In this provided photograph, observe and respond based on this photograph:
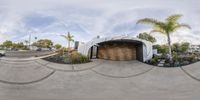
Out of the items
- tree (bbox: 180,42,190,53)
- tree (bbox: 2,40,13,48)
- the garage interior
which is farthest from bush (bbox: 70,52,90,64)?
tree (bbox: 180,42,190,53)

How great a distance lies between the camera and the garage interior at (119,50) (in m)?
11.8

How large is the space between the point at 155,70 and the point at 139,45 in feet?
8.69

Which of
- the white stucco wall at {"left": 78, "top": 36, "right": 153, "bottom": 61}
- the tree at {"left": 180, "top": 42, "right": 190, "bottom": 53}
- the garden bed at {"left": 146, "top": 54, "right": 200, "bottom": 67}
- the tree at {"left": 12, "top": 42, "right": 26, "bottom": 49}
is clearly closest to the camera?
the tree at {"left": 12, "top": 42, "right": 26, "bottom": 49}

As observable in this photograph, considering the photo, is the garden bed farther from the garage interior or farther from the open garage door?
the open garage door

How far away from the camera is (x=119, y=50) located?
39.0 feet

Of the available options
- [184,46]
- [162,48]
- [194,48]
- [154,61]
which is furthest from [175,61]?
[194,48]

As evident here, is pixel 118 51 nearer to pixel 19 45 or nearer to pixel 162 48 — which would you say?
pixel 162 48

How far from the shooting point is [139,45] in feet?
39.1

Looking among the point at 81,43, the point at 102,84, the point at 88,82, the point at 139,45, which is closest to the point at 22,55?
the point at 88,82

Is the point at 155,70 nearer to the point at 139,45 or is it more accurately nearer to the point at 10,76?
the point at 139,45

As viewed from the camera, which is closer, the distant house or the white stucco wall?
the white stucco wall

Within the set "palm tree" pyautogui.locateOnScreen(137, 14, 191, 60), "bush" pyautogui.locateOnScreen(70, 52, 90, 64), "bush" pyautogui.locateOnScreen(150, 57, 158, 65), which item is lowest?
"bush" pyautogui.locateOnScreen(150, 57, 158, 65)

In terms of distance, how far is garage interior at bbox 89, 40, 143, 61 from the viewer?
38.8 feet

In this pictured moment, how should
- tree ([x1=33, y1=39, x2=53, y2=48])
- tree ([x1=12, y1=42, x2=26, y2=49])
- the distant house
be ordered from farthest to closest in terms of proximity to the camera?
the distant house → tree ([x1=33, y1=39, x2=53, y2=48]) → tree ([x1=12, y1=42, x2=26, y2=49])
